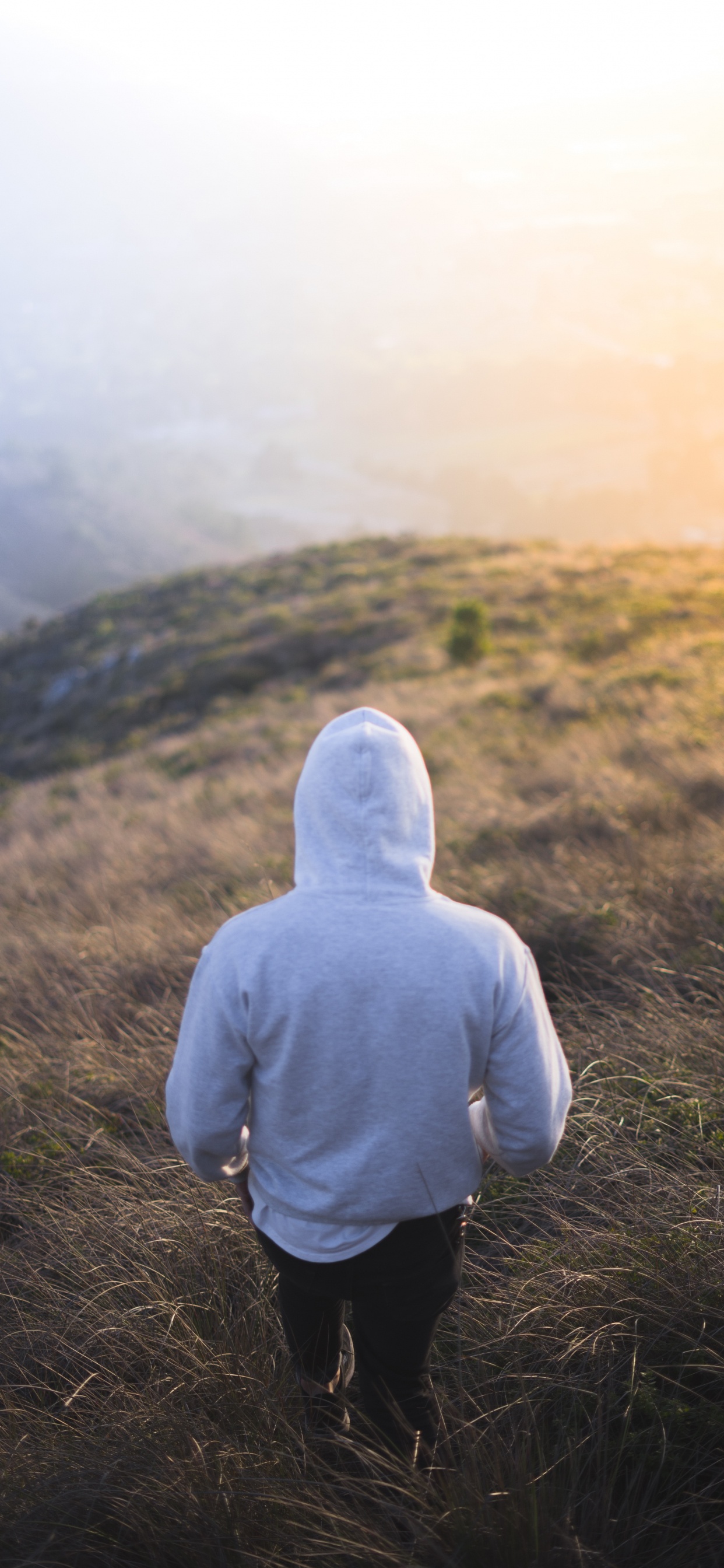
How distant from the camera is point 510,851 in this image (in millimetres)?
5543

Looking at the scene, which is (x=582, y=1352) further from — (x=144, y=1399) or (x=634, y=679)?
(x=634, y=679)

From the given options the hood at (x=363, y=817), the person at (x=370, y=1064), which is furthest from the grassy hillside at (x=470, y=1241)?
the hood at (x=363, y=817)

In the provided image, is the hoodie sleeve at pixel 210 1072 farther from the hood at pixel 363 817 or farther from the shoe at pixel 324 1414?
the shoe at pixel 324 1414

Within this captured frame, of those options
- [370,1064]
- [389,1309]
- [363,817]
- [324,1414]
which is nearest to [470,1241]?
[324,1414]

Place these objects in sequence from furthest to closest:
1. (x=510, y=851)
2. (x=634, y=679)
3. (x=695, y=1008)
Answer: (x=634, y=679) → (x=510, y=851) → (x=695, y=1008)

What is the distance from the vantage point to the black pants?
5.13 feet

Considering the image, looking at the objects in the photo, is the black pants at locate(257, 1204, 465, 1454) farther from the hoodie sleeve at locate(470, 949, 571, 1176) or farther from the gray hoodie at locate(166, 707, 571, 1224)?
the hoodie sleeve at locate(470, 949, 571, 1176)

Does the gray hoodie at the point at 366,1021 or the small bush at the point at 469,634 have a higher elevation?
the gray hoodie at the point at 366,1021

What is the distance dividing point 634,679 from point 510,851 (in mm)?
5663

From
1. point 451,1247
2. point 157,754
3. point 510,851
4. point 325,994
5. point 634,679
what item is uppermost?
point 325,994

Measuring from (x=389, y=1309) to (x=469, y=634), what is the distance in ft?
45.0

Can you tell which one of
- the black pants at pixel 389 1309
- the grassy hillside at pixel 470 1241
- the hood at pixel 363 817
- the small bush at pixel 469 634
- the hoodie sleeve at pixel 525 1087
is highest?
the hood at pixel 363 817

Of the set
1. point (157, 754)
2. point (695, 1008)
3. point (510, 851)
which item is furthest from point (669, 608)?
point (695, 1008)

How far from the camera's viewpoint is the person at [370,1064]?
138 cm
